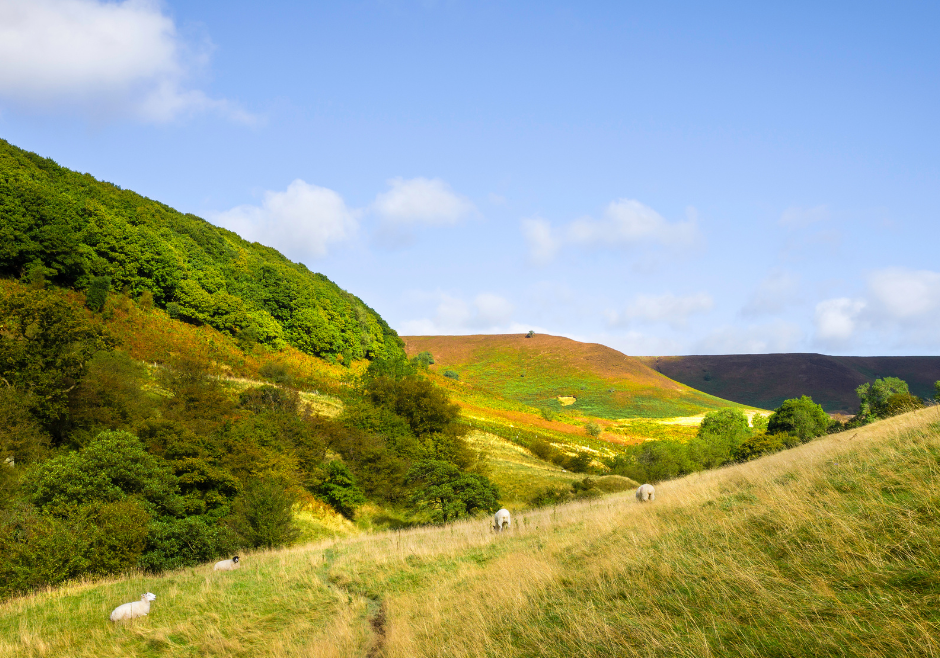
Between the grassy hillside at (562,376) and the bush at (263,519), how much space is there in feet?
233

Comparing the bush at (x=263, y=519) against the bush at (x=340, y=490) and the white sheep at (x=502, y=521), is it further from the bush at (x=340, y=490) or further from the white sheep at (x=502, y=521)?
the white sheep at (x=502, y=521)

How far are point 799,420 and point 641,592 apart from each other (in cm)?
6387

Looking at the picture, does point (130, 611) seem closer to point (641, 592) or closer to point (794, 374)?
point (641, 592)

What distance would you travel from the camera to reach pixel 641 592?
6.46m

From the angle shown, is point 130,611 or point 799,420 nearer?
point 130,611

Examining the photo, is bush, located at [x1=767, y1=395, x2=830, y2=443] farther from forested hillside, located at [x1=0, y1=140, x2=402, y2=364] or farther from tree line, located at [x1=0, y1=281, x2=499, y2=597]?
forested hillside, located at [x1=0, y1=140, x2=402, y2=364]

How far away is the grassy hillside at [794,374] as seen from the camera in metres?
131

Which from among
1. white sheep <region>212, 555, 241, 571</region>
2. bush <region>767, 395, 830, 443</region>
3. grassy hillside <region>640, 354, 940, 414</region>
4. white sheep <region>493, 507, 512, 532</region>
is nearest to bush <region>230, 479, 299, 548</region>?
white sheep <region>212, 555, 241, 571</region>

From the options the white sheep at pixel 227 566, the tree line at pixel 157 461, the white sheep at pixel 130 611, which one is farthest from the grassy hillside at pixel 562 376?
the white sheep at pixel 130 611

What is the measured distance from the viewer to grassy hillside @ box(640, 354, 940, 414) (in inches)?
5172

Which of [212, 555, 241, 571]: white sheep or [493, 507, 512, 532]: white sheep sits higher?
[493, 507, 512, 532]: white sheep

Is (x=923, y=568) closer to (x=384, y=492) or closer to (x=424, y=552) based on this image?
(x=424, y=552)

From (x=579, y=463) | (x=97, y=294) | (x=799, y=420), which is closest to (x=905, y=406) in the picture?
(x=579, y=463)

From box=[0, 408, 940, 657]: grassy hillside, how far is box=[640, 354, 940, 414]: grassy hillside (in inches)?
5190
